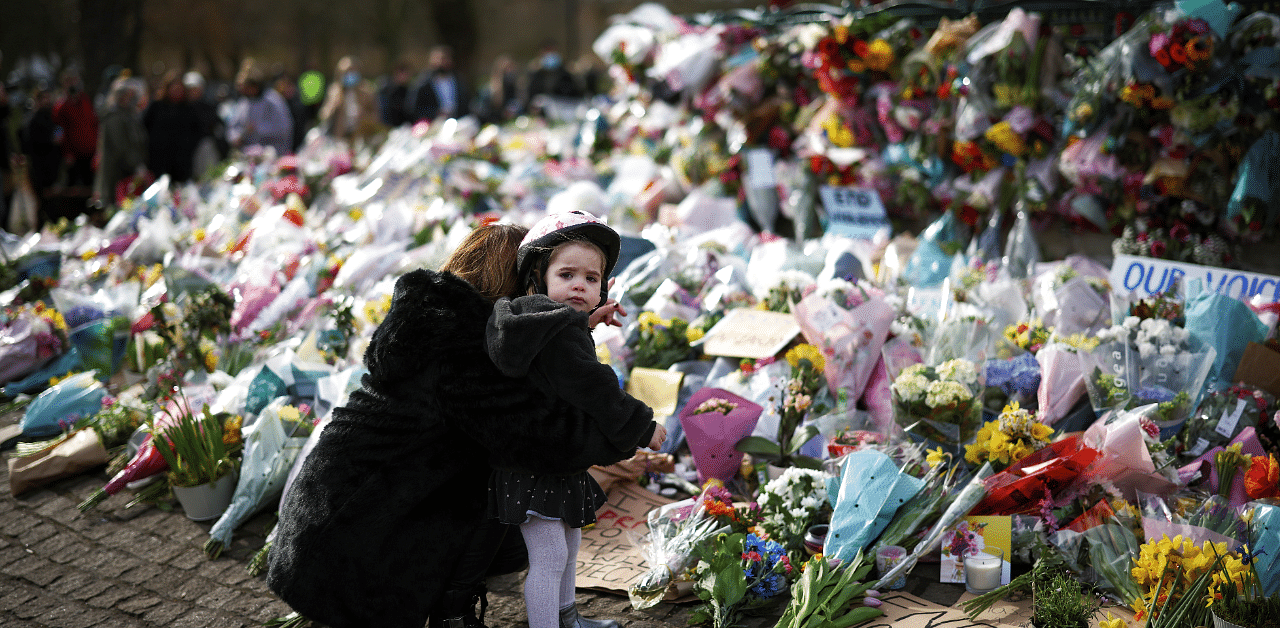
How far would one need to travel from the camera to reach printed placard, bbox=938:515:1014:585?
9.02ft

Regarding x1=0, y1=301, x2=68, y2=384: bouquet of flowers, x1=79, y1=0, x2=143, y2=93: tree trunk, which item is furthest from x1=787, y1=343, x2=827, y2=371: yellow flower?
x1=79, y1=0, x2=143, y2=93: tree trunk

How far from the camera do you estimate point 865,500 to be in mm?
2812

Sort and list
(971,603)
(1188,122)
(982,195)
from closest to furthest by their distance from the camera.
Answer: (971,603) → (1188,122) → (982,195)

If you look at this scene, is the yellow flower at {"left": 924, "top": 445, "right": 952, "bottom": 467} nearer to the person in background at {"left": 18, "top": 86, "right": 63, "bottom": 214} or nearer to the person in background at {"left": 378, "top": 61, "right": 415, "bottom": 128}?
the person in background at {"left": 378, "top": 61, "right": 415, "bottom": 128}

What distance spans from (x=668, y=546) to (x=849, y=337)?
3.81 ft

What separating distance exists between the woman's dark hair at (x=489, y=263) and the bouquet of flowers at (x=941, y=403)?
1.41 m

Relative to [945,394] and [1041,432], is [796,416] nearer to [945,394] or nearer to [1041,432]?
[945,394]

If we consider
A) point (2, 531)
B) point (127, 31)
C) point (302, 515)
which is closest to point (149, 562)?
point (2, 531)

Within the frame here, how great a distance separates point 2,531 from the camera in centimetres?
350

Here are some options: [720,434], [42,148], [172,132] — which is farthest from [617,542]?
[42,148]

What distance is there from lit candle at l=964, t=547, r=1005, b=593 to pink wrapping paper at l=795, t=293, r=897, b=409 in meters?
0.89

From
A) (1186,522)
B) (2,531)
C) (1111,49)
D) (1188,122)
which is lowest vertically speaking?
(2,531)

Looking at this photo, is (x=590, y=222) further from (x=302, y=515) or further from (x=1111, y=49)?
(x=1111, y=49)

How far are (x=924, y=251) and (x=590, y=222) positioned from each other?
9.05 ft
